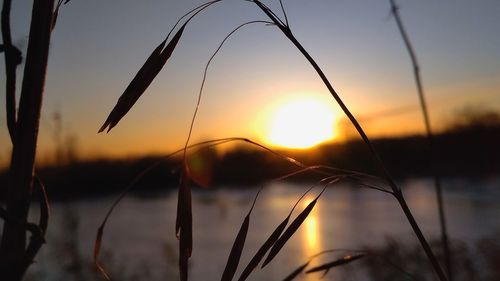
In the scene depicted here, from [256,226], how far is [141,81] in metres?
2.16

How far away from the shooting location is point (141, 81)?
12.2 inches

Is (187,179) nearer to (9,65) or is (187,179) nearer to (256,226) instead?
(9,65)

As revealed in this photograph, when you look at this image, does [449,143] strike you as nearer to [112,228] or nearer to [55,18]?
[112,228]

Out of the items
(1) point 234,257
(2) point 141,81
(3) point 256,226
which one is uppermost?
(2) point 141,81

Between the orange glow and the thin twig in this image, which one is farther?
the orange glow

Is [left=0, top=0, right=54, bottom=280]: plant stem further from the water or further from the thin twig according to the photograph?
the water

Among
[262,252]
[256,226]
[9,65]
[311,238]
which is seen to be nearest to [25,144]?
[9,65]

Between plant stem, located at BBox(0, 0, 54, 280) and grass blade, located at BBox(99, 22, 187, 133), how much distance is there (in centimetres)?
5

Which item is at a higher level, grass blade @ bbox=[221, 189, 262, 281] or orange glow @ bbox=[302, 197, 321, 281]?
grass blade @ bbox=[221, 189, 262, 281]

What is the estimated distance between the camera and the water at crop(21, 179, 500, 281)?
1810mm

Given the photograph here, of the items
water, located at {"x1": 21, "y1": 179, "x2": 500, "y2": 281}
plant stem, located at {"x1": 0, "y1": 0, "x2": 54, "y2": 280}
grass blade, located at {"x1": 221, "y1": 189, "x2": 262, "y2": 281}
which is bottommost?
water, located at {"x1": 21, "y1": 179, "x2": 500, "y2": 281}

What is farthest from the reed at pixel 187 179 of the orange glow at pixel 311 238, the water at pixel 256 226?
the orange glow at pixel 311 238

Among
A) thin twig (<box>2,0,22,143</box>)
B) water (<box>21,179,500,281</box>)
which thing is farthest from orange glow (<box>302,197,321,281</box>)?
thin twig (<box>2,0,22,143</box>)

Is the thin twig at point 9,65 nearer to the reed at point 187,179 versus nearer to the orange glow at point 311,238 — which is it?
the reed at point 187,179
